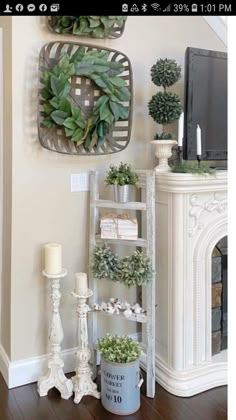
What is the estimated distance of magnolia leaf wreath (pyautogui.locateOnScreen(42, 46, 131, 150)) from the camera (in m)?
2.16

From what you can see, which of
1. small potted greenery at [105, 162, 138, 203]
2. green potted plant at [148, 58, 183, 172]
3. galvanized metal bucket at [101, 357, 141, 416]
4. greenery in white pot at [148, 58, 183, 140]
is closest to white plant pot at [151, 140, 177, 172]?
green potted plant at [148, 58, 183, 172]

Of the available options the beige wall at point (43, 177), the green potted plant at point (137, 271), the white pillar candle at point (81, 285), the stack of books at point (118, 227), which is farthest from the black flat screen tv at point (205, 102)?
the white pillar candle at point (81, 285)

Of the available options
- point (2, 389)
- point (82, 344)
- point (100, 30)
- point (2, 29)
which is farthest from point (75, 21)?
point (2, 389)

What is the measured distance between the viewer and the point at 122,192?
223 cm

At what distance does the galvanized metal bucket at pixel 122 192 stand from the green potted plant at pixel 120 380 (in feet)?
2.71

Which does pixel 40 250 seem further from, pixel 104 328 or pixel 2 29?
pixel 2 29

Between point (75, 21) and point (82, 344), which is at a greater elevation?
point (75, 21)

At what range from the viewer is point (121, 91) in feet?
7.61

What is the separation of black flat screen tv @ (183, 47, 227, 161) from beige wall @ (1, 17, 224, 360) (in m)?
0.35

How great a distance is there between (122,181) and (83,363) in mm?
1060
